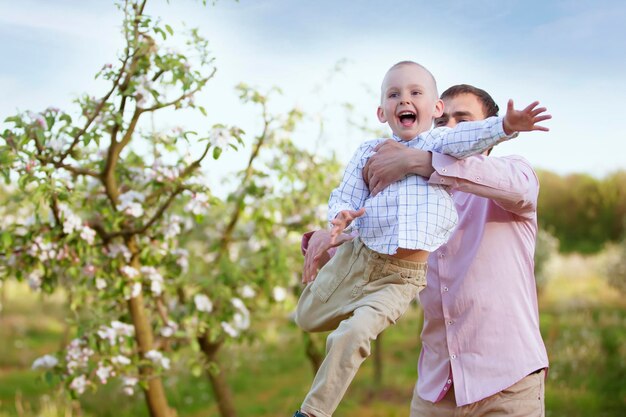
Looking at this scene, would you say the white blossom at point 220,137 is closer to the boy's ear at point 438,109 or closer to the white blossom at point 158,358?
the white blossom at point 158,358

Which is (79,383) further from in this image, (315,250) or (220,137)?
(315,250)

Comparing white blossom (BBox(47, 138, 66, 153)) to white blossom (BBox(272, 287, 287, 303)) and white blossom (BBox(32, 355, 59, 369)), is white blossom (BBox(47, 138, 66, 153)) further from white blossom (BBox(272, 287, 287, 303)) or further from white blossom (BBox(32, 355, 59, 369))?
white blossom (BBox(272, 287, 287, 303))

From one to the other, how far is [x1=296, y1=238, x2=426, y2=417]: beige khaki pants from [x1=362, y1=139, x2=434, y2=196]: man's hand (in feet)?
0.74

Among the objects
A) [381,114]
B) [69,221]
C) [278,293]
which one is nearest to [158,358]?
[69,221]

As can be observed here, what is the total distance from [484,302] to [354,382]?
465 centimetres

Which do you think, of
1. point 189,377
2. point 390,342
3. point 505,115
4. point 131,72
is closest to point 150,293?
point 131,72

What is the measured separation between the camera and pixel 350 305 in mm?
2248

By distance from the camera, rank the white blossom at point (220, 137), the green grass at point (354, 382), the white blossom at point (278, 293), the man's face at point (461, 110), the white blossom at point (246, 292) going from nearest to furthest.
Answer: the man's face at point (461, 110) < the white blossom at point (220, 137) < the white blossom at point (246, 292) < the white blossom at point (278, 293) < the green grass at point (354, 382)

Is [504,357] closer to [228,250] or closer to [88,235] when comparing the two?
[88,235]

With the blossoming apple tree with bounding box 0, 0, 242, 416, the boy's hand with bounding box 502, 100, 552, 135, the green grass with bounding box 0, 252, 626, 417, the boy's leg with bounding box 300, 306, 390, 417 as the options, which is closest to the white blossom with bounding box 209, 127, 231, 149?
the blossoming apple tree with bounding box 0, 0, 242, 416

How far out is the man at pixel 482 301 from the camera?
7.93 ft

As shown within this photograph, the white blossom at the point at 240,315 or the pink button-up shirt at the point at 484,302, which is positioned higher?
the white blossom at the point at 240,315

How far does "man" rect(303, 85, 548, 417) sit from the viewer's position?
7.93 ft

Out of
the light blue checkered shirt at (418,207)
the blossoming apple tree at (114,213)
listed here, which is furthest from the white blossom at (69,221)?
the light blue checkered shirt at (418,207)
